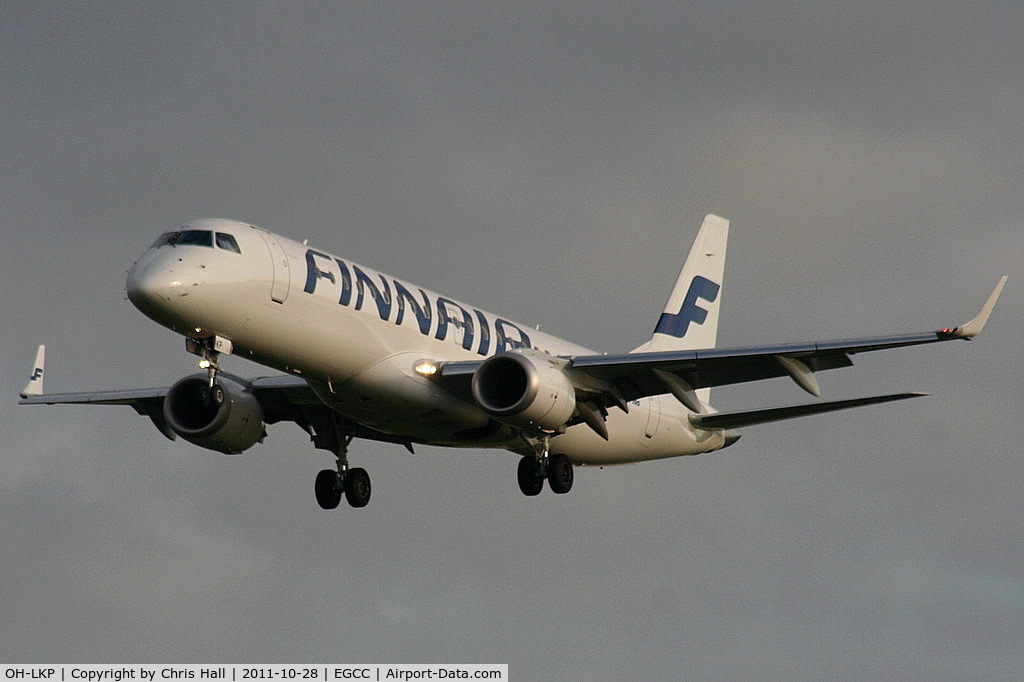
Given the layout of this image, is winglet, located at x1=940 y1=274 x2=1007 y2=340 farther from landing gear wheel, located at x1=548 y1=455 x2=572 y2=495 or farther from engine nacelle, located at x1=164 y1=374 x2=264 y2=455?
engine nacelle, located at x1=164 y1=374 x2=264 y2=455

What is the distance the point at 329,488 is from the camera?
41781 millimetres

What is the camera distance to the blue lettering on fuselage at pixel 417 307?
116ft

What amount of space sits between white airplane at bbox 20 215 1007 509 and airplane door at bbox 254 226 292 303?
39 millimetres

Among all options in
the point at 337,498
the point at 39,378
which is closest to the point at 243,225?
the point at 337,498

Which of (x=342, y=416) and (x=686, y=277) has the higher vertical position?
(x=686, y=277)

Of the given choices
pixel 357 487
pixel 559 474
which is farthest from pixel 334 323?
pixel 357 487

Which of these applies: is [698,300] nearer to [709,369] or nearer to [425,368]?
[709,369]

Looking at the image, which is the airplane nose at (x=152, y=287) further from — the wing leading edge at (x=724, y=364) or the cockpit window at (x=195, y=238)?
the wing leading edge at (x=724, y=364)

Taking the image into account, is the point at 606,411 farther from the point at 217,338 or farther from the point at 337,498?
the point at 217,338

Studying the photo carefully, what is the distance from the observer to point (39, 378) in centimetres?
4456

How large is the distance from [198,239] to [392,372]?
206 inches

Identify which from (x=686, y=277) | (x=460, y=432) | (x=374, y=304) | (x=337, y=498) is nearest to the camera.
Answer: (x=374, y=304)

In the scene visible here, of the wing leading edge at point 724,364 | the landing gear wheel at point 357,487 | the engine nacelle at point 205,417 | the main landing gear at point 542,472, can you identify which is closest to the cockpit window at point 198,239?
the engine nacelle at point 205,417

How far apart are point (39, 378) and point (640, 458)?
16603mm
